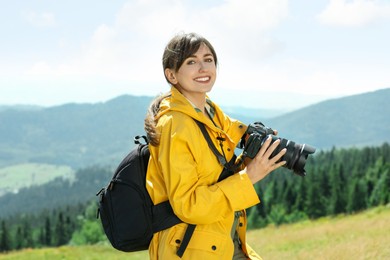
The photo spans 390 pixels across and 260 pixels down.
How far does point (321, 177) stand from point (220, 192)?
76.1 metres

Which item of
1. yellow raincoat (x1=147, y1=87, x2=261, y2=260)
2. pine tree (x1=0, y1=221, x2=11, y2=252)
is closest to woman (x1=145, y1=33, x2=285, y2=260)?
yellow raincoat (x1=147, y1=87, x2=261, y2=260)

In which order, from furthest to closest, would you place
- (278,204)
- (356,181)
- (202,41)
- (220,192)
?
1. (278,204)
2. (356,181)
3. (202,41)
4. (220,192)

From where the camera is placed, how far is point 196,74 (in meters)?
3.72

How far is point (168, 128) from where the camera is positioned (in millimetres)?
3451

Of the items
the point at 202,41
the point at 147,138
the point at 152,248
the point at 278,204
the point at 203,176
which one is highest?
the point at 202,41

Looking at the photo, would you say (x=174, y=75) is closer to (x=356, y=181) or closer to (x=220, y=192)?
(x=220, y=192)

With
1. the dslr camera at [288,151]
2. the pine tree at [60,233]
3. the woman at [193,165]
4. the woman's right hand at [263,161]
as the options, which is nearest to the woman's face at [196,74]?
the woman at [193,165]

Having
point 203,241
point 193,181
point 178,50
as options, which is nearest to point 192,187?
point 193,181

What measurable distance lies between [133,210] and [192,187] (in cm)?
43

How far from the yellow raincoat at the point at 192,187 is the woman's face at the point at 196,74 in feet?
0.43

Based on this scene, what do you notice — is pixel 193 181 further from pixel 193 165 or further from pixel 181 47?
pixel 181 47

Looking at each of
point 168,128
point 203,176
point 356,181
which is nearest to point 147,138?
point 168,128

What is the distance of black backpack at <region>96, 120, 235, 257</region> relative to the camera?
352cm

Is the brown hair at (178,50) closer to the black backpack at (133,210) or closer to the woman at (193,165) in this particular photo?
the woman at (193,165)
